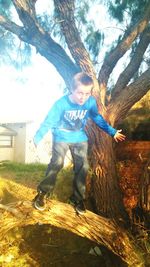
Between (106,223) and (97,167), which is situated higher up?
(97,167)

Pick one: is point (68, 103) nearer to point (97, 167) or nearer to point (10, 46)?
point (97, 167)

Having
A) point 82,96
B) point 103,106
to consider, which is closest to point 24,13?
point 103,106

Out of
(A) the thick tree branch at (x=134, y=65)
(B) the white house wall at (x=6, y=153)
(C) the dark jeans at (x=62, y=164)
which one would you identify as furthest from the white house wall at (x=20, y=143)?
(C) the dark jeans at (x=62, y=164)

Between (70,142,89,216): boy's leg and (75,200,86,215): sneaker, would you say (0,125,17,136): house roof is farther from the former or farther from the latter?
(70,142,89,216): boy's leg

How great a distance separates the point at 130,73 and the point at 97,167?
7.50 ft

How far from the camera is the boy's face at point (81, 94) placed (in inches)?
161

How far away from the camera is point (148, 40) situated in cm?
688

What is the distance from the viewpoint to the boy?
4.25 meters

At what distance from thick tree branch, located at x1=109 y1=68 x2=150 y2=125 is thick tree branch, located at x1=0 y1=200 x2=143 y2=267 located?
2118 millimetres

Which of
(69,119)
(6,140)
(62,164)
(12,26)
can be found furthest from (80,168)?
(6,140)

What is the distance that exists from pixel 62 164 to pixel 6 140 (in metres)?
15.2

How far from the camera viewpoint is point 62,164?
14.6ft

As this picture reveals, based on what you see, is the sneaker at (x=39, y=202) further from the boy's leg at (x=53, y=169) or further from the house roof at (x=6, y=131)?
the house roof at (x=6, y=131)

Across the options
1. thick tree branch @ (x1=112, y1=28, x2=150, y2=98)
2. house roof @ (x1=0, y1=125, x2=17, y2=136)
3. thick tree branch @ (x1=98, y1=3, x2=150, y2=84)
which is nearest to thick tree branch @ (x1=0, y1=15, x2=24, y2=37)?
thick tree branch @ (x1=98, y1=3, x2=150, y2=84)
